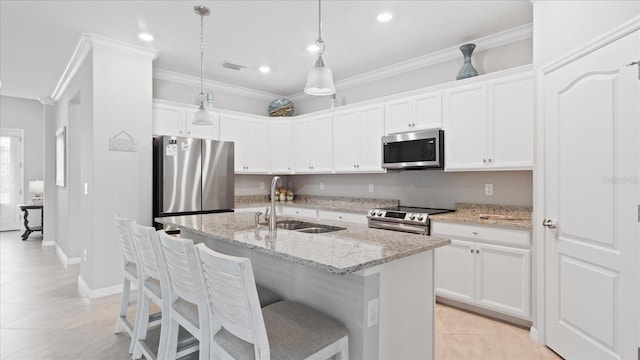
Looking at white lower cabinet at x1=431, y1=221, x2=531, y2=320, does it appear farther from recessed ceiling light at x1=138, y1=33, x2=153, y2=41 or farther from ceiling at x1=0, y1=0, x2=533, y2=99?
recessed ceiling light at x1=138, y1=33, x2=153, y2=41

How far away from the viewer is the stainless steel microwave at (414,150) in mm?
3561

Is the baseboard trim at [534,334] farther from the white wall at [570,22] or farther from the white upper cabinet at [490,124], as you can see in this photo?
the white wall at [570,22]

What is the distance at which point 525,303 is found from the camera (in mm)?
2781

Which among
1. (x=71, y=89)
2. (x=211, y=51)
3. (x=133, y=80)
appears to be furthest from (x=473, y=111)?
(x=71, y=89)

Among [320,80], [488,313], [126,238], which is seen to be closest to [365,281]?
[320,80]

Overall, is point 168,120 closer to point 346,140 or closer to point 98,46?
point 98,46

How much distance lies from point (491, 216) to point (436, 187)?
32.1 inches

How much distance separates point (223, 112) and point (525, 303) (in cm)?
421

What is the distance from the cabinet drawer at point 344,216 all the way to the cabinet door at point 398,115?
1.08 metres

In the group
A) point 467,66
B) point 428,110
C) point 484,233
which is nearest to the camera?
point 484,233

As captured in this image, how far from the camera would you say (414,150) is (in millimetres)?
3736

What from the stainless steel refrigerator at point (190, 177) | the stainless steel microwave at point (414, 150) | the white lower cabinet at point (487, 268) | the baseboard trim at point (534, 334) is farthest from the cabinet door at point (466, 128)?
the stainless steel refrigerator at point (190, 177)

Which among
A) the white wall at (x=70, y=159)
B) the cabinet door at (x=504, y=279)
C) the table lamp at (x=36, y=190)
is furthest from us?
the table lamp at (x=36, y=190)

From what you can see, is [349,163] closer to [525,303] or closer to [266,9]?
[266,9]
